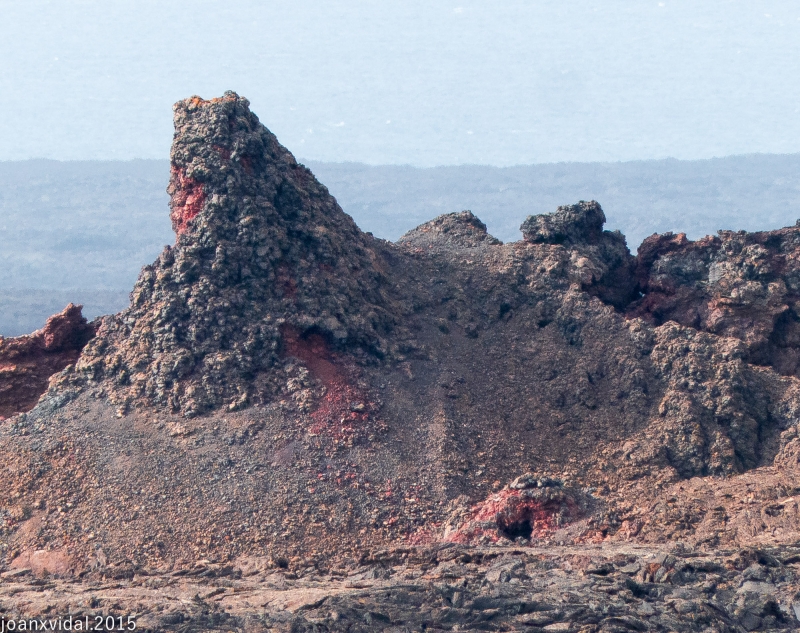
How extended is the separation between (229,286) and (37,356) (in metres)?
7.43

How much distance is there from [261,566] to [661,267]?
863 inches

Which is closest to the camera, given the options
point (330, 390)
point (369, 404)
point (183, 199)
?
point (369, 404)

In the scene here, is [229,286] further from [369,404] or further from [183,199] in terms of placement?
[369,404]

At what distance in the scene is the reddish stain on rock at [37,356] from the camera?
40031 mm

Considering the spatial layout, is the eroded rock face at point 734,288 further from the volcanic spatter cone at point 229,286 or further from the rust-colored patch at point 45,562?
the rust-colored patch at point 45,562

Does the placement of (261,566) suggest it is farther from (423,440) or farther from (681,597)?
(681,597)

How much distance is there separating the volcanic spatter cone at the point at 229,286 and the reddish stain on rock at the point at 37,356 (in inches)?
94.3

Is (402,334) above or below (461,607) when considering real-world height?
above

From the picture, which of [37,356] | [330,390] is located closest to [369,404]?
[330,390]

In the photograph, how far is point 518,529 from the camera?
33.6 meters

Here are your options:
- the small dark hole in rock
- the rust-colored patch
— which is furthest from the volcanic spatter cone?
the small dark hole in rock

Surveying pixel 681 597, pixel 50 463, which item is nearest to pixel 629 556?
pixel 681 597

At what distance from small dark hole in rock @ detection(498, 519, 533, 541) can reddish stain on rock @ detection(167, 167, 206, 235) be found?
13833 mm

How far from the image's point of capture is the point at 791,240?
4650 centimetres
